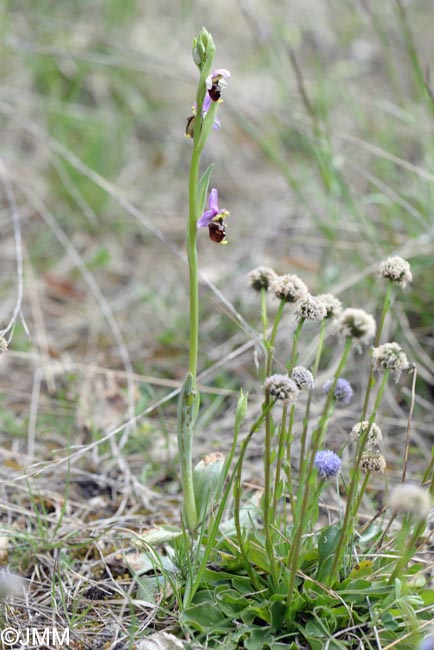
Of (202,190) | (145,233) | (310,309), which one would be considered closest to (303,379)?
(310,309)

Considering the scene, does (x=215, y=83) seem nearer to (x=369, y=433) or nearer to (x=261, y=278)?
(x=261, y=278)

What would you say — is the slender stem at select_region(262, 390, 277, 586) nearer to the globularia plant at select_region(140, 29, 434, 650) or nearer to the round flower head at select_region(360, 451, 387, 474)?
the globularia plant at select_region(140, 29, 434, 650)

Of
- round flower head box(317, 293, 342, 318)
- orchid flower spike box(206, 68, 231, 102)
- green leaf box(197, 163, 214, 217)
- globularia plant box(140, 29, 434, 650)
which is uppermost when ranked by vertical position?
orchid flower spike box(206, 68, 231, 102)

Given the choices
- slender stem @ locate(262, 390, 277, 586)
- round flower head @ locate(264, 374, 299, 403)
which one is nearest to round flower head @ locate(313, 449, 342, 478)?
slender stem @ locate(262, 390, 277, 586)

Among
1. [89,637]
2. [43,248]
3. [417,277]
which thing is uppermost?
[417,277]

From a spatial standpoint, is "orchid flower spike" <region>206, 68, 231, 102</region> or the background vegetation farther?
the background vegetation

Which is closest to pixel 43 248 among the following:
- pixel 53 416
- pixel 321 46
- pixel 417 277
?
pixel 53 416

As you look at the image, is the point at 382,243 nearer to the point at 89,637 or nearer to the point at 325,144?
the point at 325,144

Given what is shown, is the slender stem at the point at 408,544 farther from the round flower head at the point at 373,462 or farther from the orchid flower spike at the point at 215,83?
the orchid flower spike at the point at 215,83
